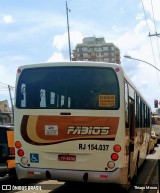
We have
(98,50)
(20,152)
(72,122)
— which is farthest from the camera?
(98,50)

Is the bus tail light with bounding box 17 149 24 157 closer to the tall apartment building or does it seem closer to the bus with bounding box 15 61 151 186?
the bus with bounding box 15 61 151 186

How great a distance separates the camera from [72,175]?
902 centimetres

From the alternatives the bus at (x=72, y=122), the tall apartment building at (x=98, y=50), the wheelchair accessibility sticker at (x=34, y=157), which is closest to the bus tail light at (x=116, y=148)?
the bus at (x=72, y=122)

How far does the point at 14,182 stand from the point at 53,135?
3688mm

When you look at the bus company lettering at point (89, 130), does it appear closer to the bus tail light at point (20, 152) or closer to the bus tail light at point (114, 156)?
the bus tail light at point (114, 156)

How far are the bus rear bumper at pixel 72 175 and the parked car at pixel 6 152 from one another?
165 centimetres

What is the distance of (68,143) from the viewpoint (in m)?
9.12

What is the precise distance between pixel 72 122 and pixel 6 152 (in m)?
2.88

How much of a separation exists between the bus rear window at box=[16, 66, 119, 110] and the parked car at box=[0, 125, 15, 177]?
6.50 feet

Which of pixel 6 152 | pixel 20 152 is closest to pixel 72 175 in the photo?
pixel 20 152

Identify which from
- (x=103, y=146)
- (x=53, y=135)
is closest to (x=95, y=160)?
(x=103, y=146)

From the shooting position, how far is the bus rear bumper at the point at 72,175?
8.85 m

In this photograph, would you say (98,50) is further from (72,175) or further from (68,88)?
(72,175)

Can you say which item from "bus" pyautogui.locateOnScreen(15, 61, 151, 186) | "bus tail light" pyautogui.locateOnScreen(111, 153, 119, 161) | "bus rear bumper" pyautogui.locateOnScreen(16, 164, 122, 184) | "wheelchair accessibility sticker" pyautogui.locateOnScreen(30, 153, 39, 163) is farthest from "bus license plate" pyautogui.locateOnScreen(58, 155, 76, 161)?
"bus tail light" pyautogui.locateOnScreen(111, 153, 119, 161)
